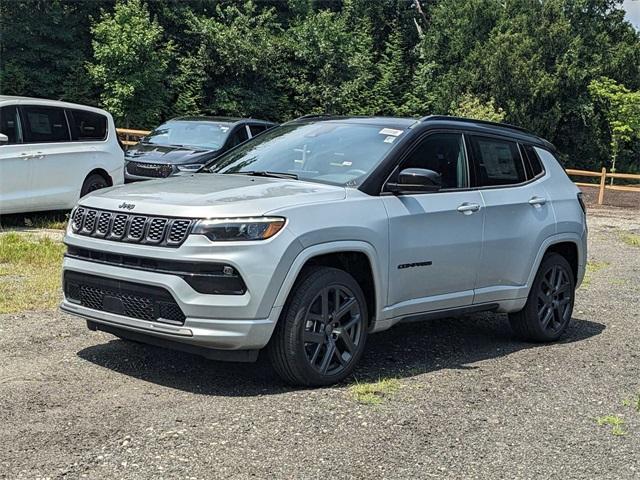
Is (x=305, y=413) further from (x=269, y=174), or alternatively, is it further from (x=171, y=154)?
(x=171, y=154)

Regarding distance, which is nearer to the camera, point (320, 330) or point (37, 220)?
point (320, 330)

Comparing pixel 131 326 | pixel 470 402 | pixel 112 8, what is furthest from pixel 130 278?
pixel 112 8

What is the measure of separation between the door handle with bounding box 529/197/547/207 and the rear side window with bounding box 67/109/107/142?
7636 mm

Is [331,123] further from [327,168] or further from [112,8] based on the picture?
[112,8]

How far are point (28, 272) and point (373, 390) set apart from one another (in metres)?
4.78

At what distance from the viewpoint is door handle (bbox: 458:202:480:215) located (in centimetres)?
644

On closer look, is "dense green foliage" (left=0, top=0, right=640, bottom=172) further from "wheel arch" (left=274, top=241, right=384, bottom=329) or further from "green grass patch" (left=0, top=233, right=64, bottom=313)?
"wheel arch" (left=274, top=241, right=384, bottom=329)

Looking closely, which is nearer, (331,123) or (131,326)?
(131,326)

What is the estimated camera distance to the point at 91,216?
5555 mm

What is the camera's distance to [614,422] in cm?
526

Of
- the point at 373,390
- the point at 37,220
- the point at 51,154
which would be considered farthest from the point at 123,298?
the point at 37,220

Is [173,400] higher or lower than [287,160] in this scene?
lower

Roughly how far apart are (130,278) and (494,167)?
3239 mm

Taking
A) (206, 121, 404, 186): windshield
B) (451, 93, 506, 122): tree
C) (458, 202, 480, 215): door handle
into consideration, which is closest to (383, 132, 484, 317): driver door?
(458, 202, 480, 215): door handle
